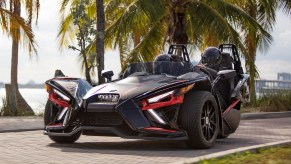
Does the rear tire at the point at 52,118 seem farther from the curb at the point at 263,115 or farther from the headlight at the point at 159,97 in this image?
the curb at the point at 263,115

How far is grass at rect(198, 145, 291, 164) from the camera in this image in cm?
709

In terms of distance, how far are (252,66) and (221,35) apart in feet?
6.49

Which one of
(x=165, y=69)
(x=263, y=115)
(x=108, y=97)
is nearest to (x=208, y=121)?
(x=165, y=69)

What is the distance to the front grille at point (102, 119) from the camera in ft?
28.2

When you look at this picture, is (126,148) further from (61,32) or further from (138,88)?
(61,32)

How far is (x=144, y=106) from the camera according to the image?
8.47 meters

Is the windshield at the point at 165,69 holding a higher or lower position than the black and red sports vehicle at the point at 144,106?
higher

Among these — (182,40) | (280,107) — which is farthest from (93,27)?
(280,107)

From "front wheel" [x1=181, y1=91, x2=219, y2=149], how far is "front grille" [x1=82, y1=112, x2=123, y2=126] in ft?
3.05

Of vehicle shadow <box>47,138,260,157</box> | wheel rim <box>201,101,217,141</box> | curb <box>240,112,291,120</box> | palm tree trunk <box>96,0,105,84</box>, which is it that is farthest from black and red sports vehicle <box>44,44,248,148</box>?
palm tree trunk <box>96,0,105,84</box>

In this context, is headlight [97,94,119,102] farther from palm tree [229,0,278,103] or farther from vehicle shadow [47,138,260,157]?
palm tree [229,0,278,103]

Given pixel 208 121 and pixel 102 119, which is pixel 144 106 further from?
pixel 208 121

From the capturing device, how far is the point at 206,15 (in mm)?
23359

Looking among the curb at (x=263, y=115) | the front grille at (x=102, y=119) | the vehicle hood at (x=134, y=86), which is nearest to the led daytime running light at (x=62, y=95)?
the vehicle hood at (x=134, y=86)
